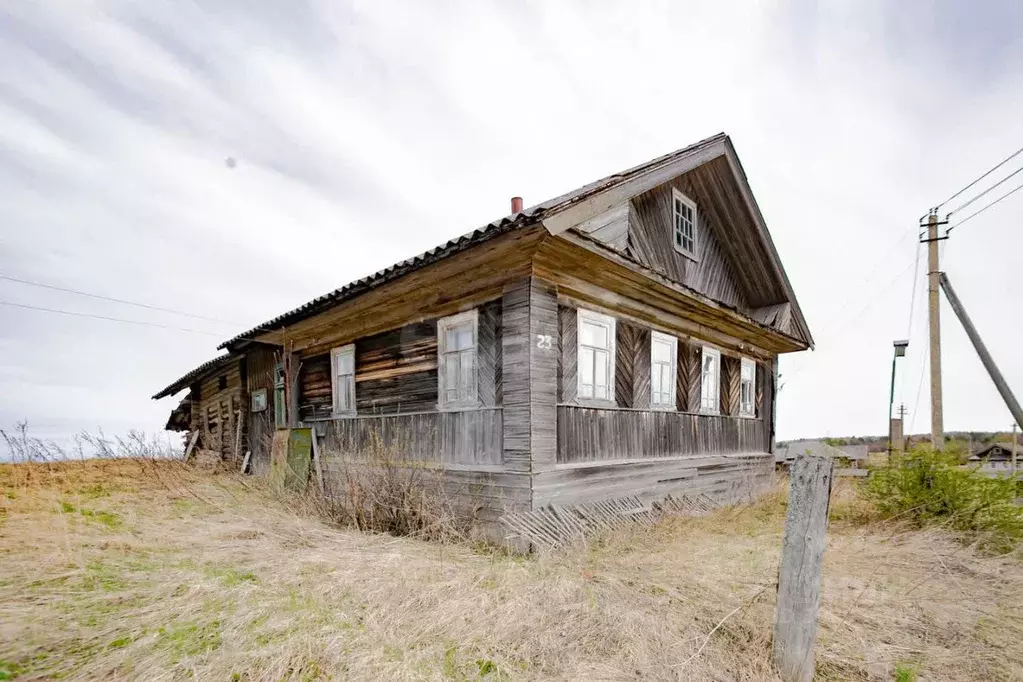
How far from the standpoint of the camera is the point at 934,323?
1277 centimetres

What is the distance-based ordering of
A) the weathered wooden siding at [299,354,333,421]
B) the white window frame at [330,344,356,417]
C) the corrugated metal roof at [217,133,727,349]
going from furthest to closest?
the weathered wooden siding at [299,354,333,421] → the white window frame at [330,344,356,417] → the corrugated metal roof at [217,133,727,349]

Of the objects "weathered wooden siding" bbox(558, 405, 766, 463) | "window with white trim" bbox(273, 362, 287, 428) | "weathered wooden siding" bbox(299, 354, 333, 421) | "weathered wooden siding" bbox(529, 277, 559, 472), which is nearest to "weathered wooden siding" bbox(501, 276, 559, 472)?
"weathered wooden siding" bbox(529, 277, 559, 472)

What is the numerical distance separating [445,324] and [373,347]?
7.12ft

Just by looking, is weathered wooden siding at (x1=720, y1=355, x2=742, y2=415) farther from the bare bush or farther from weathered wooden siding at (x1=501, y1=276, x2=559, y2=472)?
the bare bush

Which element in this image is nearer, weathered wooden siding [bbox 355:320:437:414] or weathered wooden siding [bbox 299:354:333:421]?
weathered wooden siding [bbox 355:320:437:414]

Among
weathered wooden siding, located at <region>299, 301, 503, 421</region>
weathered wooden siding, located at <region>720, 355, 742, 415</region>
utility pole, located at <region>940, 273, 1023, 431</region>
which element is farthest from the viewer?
utility pole, located at <region>940, 273, 1023, 431</region>

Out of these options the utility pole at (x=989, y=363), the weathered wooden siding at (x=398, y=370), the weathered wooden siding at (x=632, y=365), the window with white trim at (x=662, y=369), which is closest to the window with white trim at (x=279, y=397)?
the weathered wooden siding at (x=398, y=370)

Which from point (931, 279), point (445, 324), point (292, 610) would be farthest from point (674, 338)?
point (931, 279)

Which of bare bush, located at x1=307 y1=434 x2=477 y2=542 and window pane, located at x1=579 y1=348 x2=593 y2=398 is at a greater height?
window pane, located at x1=579 y1=348 x2=593 y2=398

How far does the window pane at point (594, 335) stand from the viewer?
729 cm

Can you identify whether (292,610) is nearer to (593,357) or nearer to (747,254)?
(593,357)

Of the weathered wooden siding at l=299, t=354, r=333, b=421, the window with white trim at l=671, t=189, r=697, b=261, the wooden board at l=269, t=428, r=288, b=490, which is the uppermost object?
the window with white trim at l=671, t=189, r=697, b=261

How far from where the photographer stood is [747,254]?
11.1 m

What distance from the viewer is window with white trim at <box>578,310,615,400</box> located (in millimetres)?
7211
